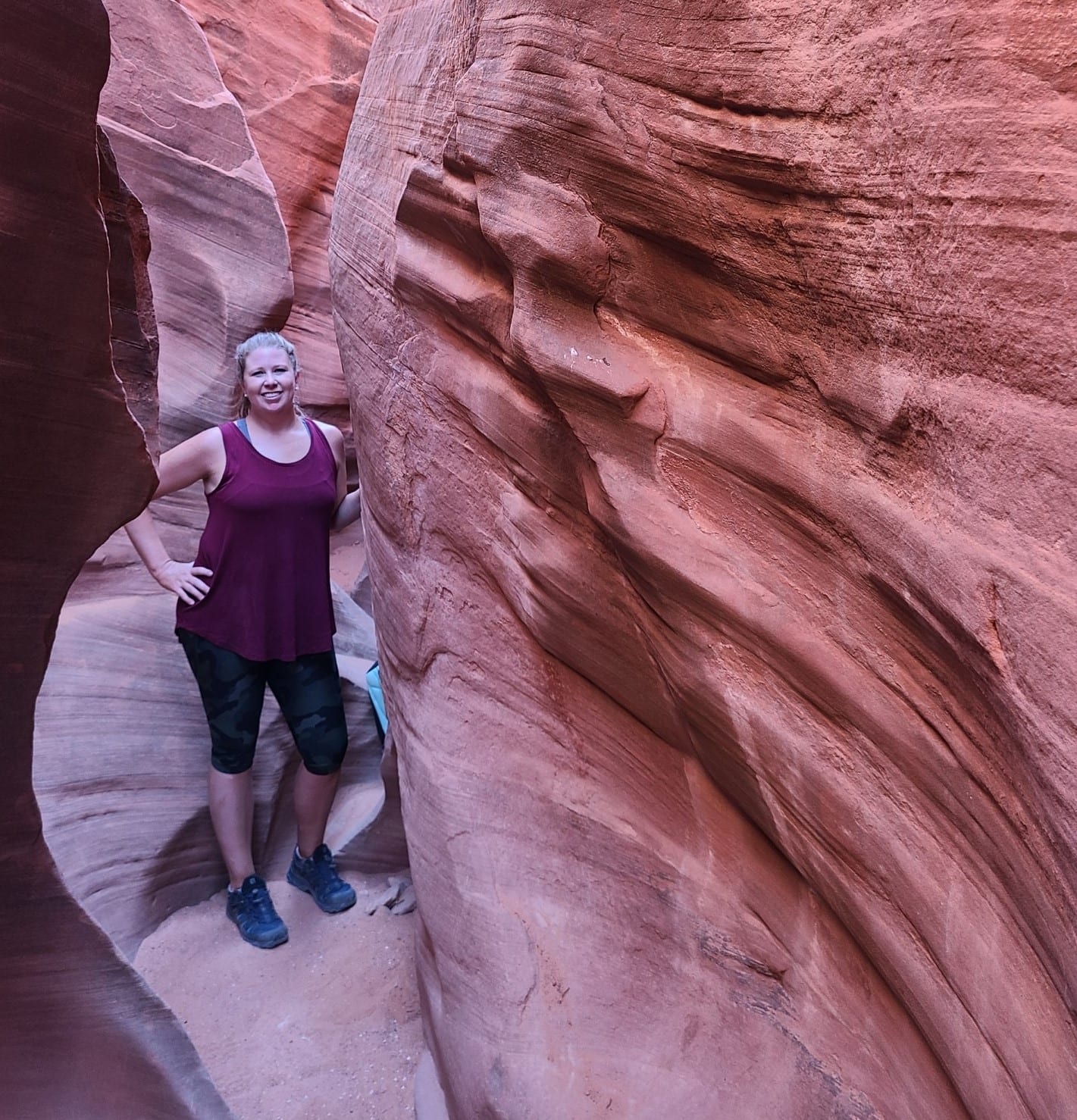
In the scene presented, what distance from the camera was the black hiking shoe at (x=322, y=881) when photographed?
3432mm

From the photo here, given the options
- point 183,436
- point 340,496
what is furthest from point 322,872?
point 183,436

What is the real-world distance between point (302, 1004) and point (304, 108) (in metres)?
4.75

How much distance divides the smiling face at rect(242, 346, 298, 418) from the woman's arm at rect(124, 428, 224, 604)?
6.2 inches

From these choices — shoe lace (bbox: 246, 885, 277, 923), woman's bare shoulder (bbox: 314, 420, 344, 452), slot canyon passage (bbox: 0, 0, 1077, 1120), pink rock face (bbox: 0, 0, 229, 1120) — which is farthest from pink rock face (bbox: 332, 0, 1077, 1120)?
shoe lace (bbox: 246, 885, 277, 923)

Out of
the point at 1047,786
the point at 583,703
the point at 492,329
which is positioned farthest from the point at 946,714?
the point at 492,329

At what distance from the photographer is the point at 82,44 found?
4.25ft

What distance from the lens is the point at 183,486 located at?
307cm

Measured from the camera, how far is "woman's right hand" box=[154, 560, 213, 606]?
306cm

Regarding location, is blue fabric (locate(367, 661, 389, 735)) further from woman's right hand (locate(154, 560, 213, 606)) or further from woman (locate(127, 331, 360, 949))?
woman's right hand (locate(154, 560, 213, 606))

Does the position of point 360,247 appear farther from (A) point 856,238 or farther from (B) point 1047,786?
(B) point 1047,786

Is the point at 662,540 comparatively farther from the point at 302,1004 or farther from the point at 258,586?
the point at 302,1004

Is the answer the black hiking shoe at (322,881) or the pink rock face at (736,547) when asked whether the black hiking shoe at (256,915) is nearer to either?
the black hiking shoe at (322,881)

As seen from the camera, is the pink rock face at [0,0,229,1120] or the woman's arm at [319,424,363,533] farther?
the woman's arm at [319,424,363,533]

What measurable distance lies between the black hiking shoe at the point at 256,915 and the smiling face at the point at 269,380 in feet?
5.16
